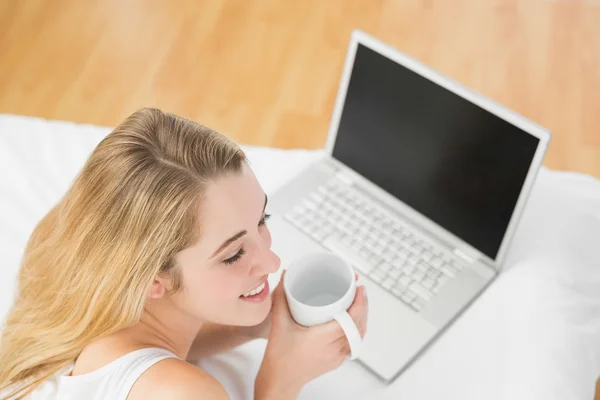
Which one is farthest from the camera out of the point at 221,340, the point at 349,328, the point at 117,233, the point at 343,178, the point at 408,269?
the point at 343,178

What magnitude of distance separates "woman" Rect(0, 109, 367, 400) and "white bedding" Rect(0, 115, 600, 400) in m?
0.16

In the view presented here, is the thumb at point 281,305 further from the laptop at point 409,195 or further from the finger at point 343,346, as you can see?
the laptop at point 409,195

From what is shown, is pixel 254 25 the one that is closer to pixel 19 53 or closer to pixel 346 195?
pixel 19 53

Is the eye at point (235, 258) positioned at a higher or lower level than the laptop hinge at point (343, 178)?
higher

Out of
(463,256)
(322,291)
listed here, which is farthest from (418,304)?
(322,291)

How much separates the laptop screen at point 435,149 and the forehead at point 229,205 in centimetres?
43

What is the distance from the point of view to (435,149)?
135 centimetres

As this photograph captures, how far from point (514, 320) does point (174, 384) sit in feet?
2.01

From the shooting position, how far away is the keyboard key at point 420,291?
4.41 feet

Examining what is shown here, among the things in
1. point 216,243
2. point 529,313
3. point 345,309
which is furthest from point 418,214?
point 216,243

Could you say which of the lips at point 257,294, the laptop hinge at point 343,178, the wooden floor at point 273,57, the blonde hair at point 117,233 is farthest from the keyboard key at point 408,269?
the wooden floor at point 273,57

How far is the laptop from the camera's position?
49.9 inches

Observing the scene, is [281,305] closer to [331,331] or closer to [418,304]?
[331,331]

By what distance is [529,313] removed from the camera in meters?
1.29
